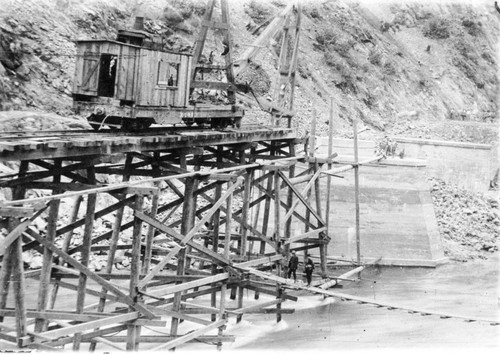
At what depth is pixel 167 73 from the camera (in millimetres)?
14148

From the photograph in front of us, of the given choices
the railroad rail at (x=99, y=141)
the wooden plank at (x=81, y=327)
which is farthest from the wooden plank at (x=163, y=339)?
the railroad rail at (x=99, y=141)

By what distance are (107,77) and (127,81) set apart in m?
0.59

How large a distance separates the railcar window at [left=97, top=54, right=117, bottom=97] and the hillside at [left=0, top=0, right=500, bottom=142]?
1418cm

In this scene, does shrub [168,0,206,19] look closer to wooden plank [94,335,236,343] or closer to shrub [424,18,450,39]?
shrub [424,18,450,39]

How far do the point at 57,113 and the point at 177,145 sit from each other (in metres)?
15.8

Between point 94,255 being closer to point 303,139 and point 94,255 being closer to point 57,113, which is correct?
point 303,139

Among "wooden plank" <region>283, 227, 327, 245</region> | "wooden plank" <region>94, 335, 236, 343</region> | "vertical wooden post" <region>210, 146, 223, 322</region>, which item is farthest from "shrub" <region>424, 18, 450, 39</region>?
"wooden plank" <region>94, 335, 236, 343</region>

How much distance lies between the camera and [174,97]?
14461mm

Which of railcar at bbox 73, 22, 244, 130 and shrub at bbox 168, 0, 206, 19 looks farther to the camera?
shrub at bbox 168, 0, 206, 19

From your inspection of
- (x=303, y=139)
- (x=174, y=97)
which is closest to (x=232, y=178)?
(x=174, y=97)

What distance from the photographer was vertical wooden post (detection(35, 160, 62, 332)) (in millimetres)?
10977

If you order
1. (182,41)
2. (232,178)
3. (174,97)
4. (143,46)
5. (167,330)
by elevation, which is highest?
(182,41)

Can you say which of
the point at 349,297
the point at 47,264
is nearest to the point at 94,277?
the point at 47,264

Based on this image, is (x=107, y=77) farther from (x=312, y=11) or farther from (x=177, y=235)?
(x=312, y=11)
